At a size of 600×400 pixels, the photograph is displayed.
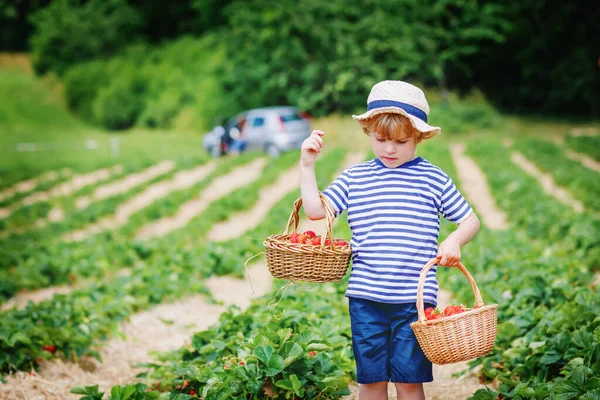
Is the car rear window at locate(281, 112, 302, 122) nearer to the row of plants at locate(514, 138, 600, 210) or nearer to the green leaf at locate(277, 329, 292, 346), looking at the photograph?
the row of plants at locate(514, 138, 600, 210)

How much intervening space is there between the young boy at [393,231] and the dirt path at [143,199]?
8919 mm

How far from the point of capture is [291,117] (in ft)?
72.6

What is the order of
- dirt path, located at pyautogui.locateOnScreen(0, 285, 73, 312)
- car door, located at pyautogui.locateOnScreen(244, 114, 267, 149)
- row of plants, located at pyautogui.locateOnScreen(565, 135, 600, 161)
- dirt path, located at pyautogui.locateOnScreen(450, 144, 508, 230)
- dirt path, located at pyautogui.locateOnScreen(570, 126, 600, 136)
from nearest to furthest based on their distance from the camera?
dirt path, located at pyautogui.locateOnScreen(0, 285, 73, 312) → dirt path, located at pyautogui.locateOnScreen(450, 144, 508, 230) → row of plants, located at pyautogui.locateOnScreen(565, 135, 600, 161) → car door, located at pyautogui.locateOnScreen(244, 114, 267, 149) → dirt path, located at pyautogui.locateOnScreen(570, 126, 600, 136)

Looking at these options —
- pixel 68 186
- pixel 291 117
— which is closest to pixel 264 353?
pixel 68 186

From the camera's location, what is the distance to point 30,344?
14.5 feet

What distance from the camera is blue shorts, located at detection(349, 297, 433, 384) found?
304cm

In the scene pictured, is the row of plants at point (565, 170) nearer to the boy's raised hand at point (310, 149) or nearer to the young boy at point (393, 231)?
the young boy at point (393, 231)

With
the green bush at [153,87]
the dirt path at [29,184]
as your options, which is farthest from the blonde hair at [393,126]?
the green bush at [153,87]

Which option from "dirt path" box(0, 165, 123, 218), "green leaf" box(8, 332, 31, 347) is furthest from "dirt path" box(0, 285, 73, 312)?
"dirt path" box(0, 165, 123, 218)

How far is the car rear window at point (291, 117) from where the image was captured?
72.0 feet

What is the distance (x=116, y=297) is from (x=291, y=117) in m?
16.1

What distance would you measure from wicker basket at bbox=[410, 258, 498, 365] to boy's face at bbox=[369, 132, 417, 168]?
48 centimetres

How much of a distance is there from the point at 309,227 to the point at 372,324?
27.2ft

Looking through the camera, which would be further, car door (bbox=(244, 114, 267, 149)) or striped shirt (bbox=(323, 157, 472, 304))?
Answer: car door (bbox=(244, 114, 267, 149))
